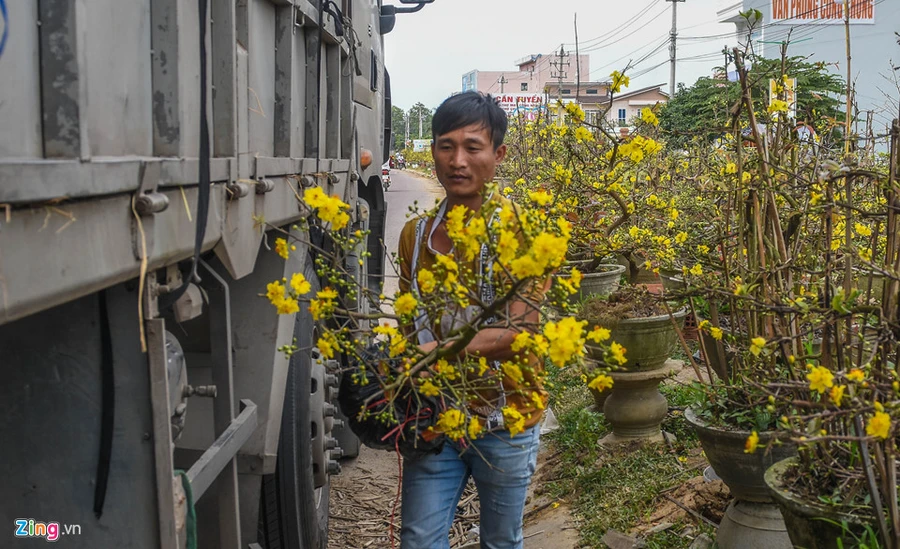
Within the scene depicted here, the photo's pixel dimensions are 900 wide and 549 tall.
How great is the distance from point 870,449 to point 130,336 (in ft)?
6.89

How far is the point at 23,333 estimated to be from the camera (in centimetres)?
191

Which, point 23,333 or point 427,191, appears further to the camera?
point 427,191

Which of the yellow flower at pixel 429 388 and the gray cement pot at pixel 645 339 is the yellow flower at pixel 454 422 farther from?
the gray cement pot at pixel 645 339

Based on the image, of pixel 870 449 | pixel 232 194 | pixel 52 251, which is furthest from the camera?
pixel 870 449

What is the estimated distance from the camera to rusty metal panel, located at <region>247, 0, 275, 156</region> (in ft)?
9.12

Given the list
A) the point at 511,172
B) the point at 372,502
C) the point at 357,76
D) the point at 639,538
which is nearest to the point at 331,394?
the point at 372,502

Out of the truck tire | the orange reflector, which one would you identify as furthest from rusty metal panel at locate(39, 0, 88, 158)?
the orange reflector

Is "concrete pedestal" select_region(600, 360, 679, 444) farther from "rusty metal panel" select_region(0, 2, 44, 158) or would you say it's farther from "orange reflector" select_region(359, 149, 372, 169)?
"rusty metal panel" select_region(0, 2, 44, 158)

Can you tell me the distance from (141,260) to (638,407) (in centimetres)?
443

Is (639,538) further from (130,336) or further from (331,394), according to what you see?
(130,336)

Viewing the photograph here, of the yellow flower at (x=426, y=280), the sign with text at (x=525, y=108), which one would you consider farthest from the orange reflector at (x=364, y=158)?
the yellow flower at (x=426, y=280)

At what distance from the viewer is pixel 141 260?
173cm

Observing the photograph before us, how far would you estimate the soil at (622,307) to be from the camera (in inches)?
216
